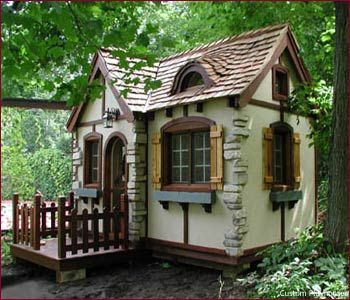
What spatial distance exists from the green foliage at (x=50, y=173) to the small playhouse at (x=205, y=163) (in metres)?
6.04

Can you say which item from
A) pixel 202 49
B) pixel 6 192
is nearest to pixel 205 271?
pixel 202 49

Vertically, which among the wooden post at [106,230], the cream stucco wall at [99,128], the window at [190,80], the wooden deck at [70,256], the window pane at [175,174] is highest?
the window at [190,80]

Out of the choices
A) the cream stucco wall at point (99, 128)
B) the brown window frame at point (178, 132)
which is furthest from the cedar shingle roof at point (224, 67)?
the cream stucco wall at point (99, 128)

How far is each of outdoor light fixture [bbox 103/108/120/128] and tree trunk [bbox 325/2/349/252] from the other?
433cm

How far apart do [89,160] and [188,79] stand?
10.6ft

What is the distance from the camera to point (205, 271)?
7648 mm

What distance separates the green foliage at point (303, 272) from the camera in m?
5.30

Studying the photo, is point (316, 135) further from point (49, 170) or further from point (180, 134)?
point (49, 170)

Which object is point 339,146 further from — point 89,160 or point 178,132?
point 89,160

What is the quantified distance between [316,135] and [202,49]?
10.1 feet

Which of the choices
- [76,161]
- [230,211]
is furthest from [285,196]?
[76,161]

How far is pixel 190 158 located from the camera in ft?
25.7

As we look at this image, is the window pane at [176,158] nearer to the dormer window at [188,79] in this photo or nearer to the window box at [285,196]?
the dormer window at [188,79]

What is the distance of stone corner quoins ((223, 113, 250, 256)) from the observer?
23.0ft
